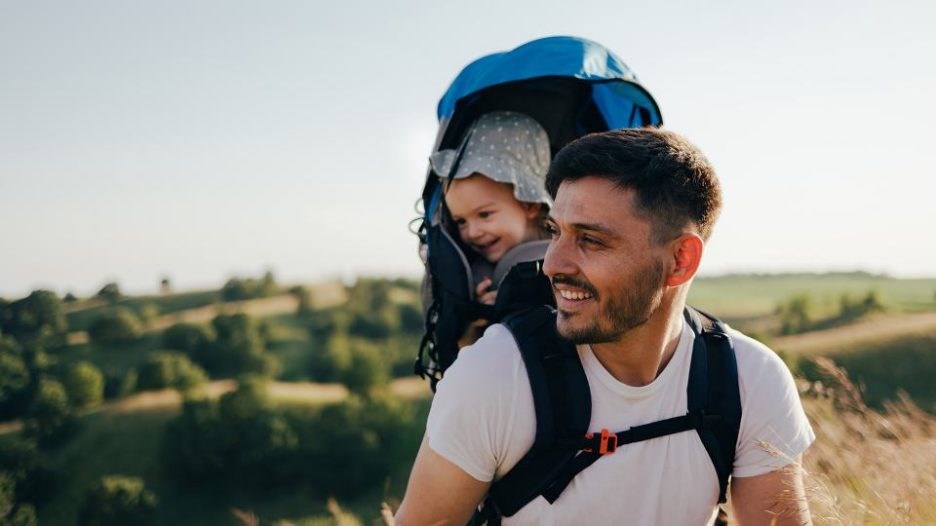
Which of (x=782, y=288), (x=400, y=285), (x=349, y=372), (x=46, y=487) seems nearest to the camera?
(x=46, y=487)

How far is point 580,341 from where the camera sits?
278 cm

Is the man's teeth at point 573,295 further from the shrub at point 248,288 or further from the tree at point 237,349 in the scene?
the shrub at point 248,288

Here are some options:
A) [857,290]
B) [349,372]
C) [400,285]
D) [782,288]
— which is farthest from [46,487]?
[857,290]

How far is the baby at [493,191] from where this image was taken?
413 centimetres

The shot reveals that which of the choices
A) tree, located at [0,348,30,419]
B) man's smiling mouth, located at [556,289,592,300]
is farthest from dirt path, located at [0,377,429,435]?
man's smiling mouth, located at [556,289,592,300]

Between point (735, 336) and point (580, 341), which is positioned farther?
point (735, 336)

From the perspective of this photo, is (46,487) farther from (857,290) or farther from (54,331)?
(857,290)

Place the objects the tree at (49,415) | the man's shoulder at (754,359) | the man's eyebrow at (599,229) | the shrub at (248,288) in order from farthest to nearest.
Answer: the shrub at (248,288)
the tree at (49,415)
the man's shoulder at (754,359)
the man's eyebrow at (599,229)

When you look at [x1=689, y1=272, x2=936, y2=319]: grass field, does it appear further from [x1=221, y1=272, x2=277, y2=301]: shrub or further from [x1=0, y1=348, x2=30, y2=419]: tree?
[x1=0, y1=348, x2=30, y2=419]: tree

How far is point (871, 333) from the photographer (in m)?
55.4

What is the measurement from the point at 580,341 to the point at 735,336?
0.79m

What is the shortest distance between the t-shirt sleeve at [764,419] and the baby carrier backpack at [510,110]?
947 millimetres

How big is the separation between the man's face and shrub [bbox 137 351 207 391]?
250 ft

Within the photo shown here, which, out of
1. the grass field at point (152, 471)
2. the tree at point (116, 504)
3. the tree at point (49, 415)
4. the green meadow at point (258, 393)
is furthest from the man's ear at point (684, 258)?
the tree at point (49, 415)
